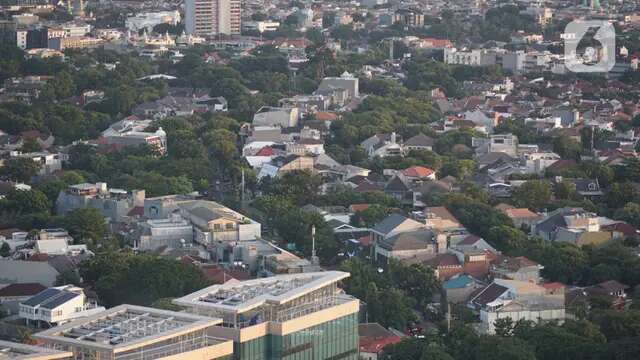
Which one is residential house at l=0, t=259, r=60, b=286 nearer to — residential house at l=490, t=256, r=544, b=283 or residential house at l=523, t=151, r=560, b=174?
residential house at l=490, t=256, r=544, b=283

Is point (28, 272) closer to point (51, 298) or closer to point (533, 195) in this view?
point (51, 298)

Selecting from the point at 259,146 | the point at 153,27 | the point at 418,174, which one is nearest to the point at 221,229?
the point at 418,174

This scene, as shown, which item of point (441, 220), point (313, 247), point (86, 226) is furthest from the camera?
point (441, 220)

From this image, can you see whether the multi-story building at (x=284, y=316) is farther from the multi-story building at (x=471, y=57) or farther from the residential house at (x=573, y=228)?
the multi-story building at (x=471, y=57)

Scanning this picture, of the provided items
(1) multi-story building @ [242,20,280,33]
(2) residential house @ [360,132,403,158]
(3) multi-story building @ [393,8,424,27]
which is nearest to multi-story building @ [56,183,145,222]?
(2) residential house @ [360,132,403,158]

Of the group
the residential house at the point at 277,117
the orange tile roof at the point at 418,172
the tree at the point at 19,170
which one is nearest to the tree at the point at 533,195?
the orange tile roof at the point at 418,172

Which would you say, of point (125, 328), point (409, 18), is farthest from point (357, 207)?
point (409, 18)

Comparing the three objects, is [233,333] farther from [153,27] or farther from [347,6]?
[347,6]
